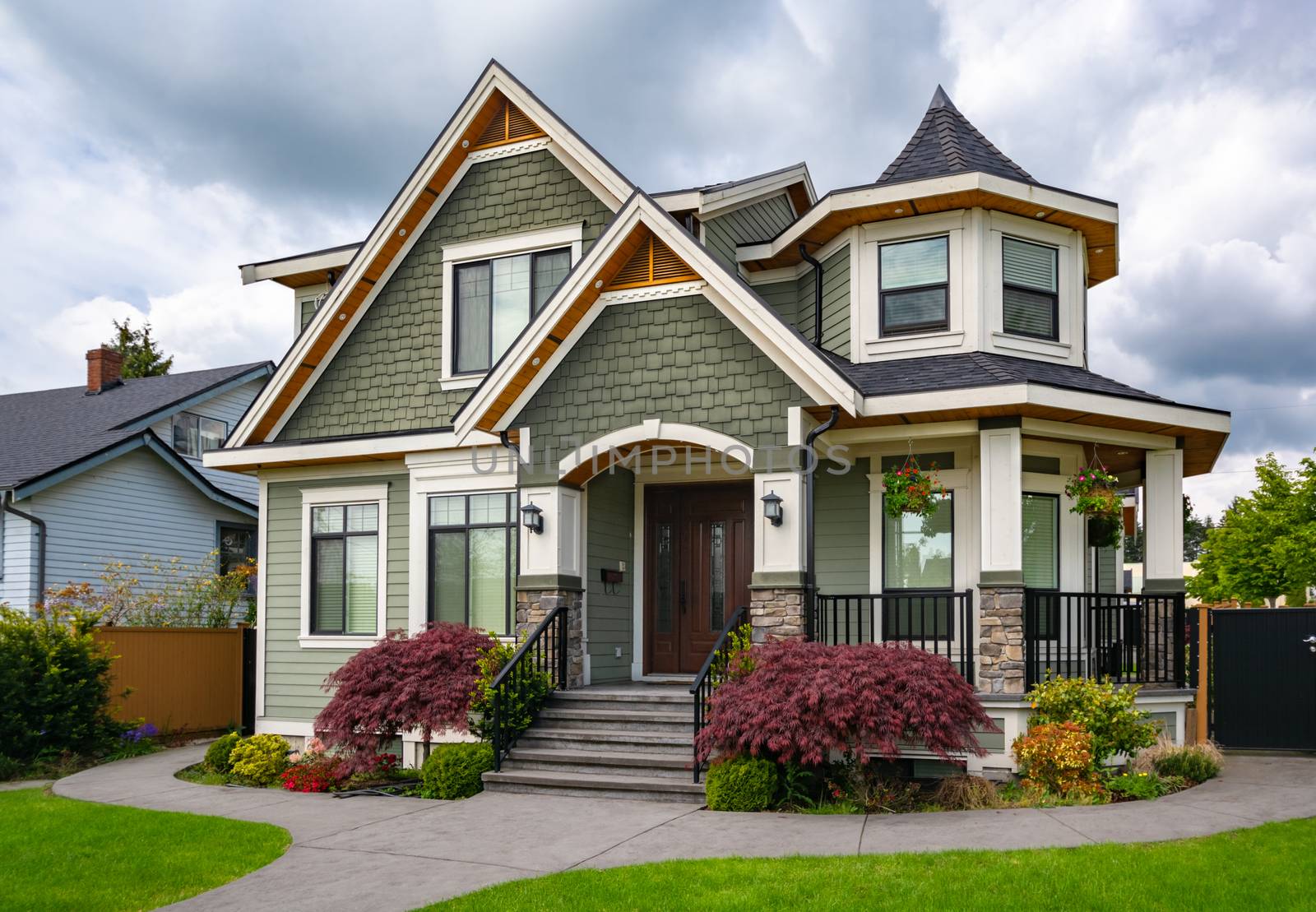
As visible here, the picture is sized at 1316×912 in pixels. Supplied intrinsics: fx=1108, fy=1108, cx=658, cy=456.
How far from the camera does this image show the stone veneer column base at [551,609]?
11.1 m

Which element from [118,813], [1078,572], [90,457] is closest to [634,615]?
[1078,572]

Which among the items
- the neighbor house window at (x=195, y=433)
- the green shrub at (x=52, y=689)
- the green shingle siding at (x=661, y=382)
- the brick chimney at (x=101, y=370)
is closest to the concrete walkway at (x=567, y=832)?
the green shrub at (x=52, y=689)

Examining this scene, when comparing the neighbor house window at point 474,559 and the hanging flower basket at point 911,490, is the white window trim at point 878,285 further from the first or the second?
the neighbor house window at point 474,559

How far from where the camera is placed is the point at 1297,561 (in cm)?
2877

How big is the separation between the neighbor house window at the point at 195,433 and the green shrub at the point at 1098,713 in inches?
698

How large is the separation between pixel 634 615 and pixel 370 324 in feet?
16.1

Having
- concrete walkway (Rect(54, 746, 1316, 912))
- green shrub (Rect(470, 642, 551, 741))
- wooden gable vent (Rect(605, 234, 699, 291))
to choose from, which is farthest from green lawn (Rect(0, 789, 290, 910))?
wooden gable vent (Rect(605, 234, 699, 291))

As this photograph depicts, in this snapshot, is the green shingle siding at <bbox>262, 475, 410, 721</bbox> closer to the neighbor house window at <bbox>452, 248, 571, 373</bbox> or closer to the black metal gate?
the neighbor house window at <bbox>452, 248, 571, 373</bbox>

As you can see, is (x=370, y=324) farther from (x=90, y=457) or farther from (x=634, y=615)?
(x=90, y=457)

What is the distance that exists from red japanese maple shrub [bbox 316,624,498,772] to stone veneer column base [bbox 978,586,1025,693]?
4.69 m

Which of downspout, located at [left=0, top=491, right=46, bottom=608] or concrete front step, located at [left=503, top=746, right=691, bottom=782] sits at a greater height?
downspout, located at [left=0, top=491, right=46, bottom=608]

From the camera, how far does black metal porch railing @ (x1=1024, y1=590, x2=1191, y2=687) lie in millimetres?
9977

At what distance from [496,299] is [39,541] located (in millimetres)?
9616

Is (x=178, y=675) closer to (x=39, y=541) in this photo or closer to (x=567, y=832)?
(x=39, y=541)
